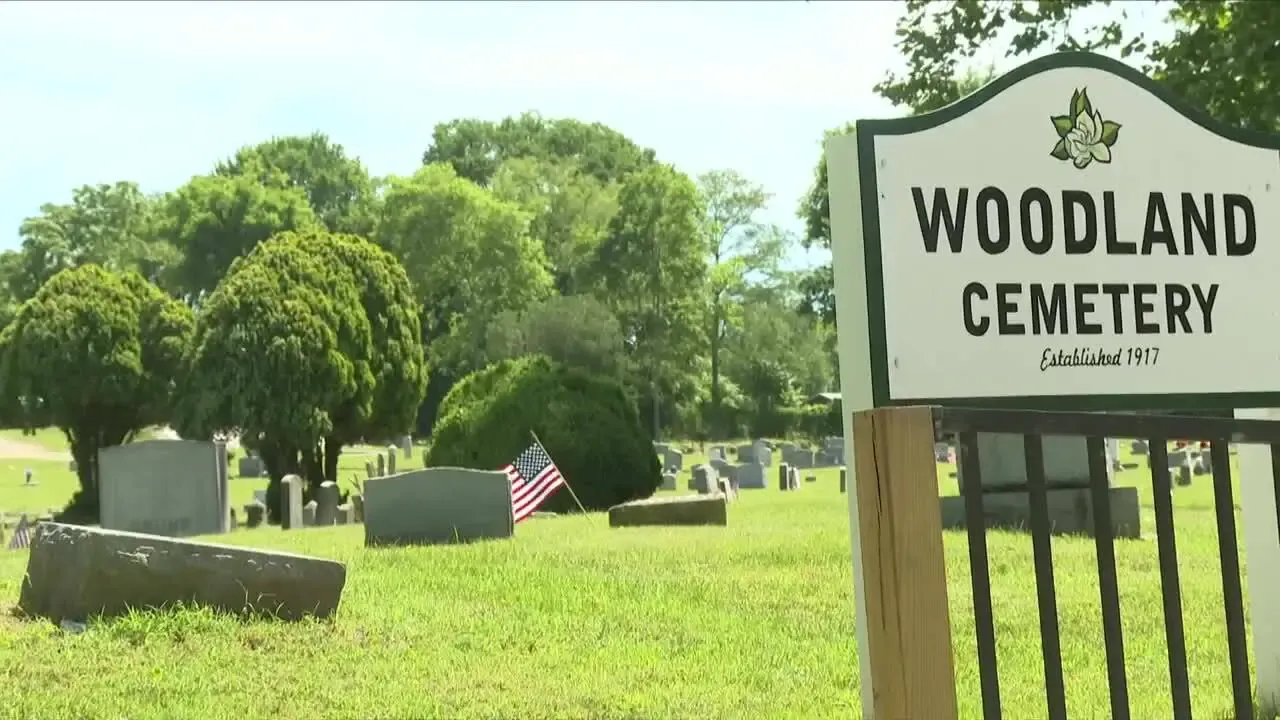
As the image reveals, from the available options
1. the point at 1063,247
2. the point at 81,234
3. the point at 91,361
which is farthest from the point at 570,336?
the point at 81,234

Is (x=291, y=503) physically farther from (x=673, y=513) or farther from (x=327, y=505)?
(x=673, y=513)

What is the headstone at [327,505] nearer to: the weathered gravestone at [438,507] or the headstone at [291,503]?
the headstone at [291,503]

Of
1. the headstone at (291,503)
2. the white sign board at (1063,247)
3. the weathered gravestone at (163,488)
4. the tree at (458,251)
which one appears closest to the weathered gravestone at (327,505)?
the headstone at (291,503)

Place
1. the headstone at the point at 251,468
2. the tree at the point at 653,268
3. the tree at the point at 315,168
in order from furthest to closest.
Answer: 1. the tree at the point at 315,168
2. the tree at the point at 653,268
3. the headstone at the point at 251,468

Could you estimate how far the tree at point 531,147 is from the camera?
2884 inches

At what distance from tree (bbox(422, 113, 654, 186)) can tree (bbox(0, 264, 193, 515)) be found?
4760cm

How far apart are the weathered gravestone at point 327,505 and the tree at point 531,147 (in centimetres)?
5408

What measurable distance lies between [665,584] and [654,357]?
41.4m

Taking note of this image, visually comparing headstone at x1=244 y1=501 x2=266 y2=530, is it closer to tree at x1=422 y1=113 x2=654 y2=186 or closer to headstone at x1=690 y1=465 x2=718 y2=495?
headstone at x1=690 y1=465 x2=718 y2=495

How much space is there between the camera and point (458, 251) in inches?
2088

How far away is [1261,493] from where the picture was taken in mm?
5281

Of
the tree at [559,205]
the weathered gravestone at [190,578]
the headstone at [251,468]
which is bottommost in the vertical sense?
the weathered gravestone at [190,578]

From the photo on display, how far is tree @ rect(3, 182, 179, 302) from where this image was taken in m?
72.4

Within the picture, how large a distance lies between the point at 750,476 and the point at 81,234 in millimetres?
63015
